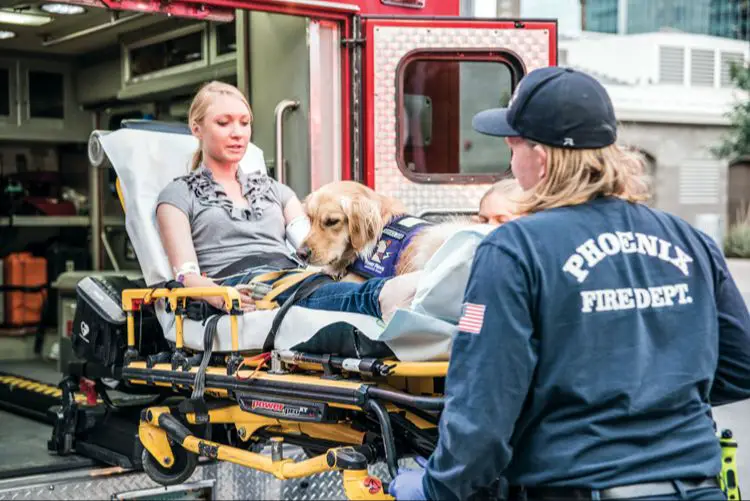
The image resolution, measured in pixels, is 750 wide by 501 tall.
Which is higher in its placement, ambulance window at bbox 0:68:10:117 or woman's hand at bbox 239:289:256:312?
ambulance window at bbox 0:68:10:117

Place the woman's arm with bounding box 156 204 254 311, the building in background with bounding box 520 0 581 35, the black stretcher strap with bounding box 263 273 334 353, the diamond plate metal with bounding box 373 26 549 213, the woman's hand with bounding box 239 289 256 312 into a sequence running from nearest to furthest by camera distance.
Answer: the black stretcher strap with bounding box 263 273 334 353, the woman's hand with bounding box 239 289 256 312, the woman's arm with bounding box 156 204 254 311, the diamond plate metal with bounding box 373 26 549 213, the building in background with bounding box 520 0 581 35

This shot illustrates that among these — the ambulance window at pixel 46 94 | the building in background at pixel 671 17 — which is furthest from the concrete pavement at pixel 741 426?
the building in background at pixel 671 17

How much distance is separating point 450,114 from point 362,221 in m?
2.76

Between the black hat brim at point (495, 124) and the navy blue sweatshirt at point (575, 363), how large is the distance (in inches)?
11.4

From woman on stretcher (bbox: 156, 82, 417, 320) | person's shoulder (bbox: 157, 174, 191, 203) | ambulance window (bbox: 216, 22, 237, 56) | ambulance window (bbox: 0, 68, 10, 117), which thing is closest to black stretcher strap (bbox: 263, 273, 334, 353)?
woman on stretcher (bbox: 156, 82, 417, 320)

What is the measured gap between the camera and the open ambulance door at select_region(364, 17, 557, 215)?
543 cm

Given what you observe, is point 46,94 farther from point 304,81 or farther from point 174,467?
point 174,467

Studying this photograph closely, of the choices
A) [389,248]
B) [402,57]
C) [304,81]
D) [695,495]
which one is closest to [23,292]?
[304,81]

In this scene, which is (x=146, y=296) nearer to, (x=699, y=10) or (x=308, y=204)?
(x=308, y=204)

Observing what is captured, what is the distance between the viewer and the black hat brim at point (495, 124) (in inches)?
92.7

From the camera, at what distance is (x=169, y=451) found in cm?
424

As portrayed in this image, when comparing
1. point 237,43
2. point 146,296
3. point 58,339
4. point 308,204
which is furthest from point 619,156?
point 58,339

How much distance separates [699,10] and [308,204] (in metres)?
27.7

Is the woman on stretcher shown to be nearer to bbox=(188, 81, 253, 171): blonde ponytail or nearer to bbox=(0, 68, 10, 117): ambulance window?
bbox=(188, 81, 253, 171): blonde ponytail
